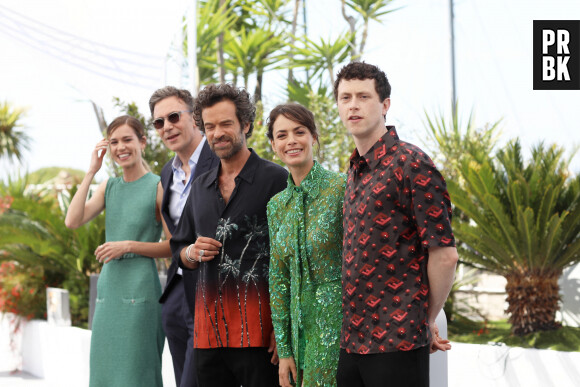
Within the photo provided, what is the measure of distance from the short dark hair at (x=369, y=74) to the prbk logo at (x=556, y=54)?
4823 mm

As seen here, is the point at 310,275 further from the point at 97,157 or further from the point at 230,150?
the point at 97,157

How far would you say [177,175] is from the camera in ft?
11.9

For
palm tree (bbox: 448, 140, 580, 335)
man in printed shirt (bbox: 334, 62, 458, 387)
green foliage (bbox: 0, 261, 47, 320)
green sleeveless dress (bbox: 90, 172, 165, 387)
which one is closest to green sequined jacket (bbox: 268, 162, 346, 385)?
man in printed shirt (bbox: 334, 62, 458, 387)

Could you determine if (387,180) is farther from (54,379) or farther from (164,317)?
(54,379)

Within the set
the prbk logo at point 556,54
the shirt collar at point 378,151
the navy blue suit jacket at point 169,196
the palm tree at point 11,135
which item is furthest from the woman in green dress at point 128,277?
the palm tree at point 11,135

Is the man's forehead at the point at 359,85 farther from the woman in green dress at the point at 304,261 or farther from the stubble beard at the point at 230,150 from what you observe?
the stubble beard at the point at 230,150

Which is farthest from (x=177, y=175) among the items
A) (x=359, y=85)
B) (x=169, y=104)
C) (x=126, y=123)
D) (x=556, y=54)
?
(x=556, y=54)

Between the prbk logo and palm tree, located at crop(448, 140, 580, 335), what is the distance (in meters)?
0.73

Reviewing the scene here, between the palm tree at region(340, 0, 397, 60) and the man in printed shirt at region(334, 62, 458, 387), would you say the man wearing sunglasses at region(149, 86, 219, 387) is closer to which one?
the man in printed shirt at region(334, 62, 458, 387)

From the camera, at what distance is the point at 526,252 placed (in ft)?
23.0

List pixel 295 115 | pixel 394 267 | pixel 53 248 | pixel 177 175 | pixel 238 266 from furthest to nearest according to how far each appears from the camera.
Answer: pixel 53 248 → pixel 177 175 → pixel 238 266 → pixel 295 115 → pixel 394 267

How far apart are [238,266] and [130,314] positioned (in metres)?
1.25

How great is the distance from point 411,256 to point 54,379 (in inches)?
258

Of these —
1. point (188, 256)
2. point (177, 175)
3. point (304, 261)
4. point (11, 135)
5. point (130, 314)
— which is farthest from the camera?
point (11, 135)
